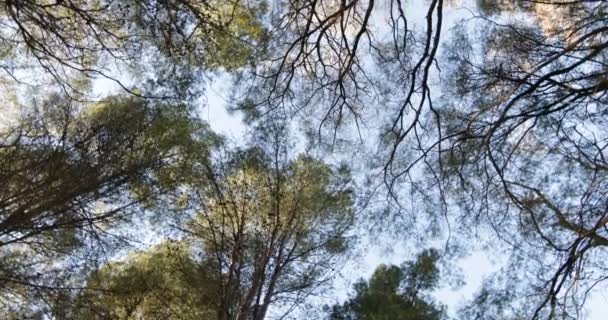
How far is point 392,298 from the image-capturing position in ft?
20.0

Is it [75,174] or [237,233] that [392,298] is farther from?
[75,174]

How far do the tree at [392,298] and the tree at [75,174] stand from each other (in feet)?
7.56

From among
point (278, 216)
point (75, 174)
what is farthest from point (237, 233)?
point (75, 174)

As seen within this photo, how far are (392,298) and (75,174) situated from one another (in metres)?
3.45

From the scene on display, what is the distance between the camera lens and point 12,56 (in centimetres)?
418

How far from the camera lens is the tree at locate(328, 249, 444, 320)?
595 cm

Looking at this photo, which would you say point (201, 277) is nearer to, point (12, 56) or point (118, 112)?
point (118, 112)

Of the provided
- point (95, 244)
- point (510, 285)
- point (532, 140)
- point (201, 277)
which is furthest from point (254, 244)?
point (532, 140)

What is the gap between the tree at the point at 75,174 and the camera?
442 centimetres

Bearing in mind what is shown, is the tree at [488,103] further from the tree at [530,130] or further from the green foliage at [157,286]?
the green foliage at [157,286]

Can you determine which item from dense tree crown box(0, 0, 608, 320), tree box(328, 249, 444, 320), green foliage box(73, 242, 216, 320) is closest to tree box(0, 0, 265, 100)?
dense tree crown box(0, 0, 608, 320)

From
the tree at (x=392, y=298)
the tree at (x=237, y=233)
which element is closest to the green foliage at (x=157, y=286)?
the tree at (x=237, y=233)

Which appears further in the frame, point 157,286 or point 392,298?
point 392,298

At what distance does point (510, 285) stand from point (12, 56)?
3983 millimetres
